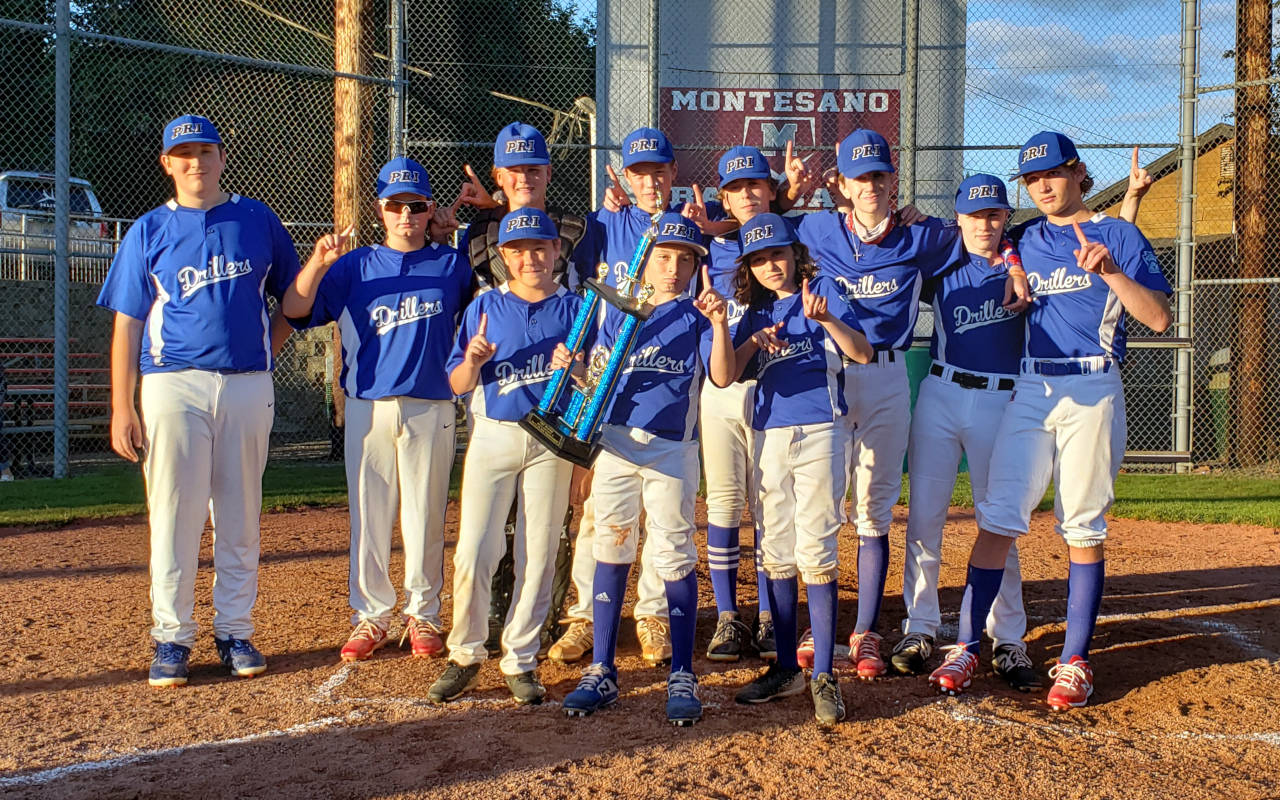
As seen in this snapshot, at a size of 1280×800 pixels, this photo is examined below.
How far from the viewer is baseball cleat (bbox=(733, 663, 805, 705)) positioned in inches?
161

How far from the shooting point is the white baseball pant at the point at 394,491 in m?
4.71

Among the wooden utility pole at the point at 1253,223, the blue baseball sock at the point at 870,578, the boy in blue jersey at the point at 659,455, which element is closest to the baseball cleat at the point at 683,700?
the boy in blue jersey at the point at 659,455

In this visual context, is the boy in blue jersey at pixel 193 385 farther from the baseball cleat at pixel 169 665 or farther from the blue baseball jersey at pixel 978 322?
the blue baseball jersey at pixel 978 322

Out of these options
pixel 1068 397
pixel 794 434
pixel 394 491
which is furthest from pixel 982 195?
pixel 394 491

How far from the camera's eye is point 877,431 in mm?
4805

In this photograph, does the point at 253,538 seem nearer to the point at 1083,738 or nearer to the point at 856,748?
the point at 856,748

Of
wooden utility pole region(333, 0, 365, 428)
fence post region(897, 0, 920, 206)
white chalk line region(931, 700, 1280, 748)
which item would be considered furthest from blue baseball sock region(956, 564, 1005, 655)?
wooden utility pole region(333, 0, 365, 428)

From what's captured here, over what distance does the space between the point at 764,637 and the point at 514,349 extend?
164 cm

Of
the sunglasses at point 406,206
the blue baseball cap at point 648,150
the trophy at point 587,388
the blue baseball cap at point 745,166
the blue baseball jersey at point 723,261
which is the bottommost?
the trophy at point 587,388

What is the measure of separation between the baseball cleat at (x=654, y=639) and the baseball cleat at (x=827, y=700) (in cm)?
83

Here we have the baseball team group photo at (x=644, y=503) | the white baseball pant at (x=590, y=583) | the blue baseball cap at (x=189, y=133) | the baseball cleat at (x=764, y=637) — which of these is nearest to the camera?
the baseball team group photo at (x=644, y=503)

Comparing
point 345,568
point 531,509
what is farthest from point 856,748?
point 345,568

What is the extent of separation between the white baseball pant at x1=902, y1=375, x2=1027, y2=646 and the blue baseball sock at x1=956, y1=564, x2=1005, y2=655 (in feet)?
0.49

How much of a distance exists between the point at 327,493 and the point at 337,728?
5655 mm
